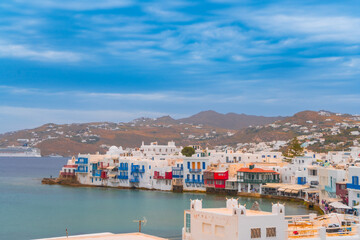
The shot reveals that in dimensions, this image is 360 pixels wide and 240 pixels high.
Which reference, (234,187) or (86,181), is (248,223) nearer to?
(234,187)

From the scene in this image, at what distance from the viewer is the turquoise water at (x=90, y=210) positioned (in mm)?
44969

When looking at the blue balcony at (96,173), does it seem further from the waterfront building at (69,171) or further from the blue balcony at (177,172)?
the blue balcony at (177,172)

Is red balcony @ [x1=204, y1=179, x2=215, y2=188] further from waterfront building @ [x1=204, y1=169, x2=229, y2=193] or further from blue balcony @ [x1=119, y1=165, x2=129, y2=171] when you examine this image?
blue balcony @ [x1=119, y1=165, x2=129, y2=171]

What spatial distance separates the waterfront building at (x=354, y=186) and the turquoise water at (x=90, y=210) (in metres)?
6.96

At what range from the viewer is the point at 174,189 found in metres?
80.5

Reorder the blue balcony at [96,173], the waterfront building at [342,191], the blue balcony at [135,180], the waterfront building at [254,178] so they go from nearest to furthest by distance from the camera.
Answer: the waterfront building at [342,191], the waterfront building at [254,178], the blue balcony at [135,180], the blue balcony at [96,173]

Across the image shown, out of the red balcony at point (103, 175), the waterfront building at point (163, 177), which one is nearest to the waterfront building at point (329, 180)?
the waterfront building at point (163, 177)

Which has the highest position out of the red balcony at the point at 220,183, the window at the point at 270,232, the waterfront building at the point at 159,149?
the waterfront building at the point at 159,149

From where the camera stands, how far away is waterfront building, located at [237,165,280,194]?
73.6m

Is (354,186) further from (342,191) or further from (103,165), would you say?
(103,165)

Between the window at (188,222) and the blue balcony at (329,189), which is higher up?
the blue balcony at (329,189)

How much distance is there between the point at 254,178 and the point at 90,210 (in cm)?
2417

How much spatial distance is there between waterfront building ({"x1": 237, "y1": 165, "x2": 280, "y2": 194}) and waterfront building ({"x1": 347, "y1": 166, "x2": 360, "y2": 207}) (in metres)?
26.4

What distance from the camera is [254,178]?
243 feet
